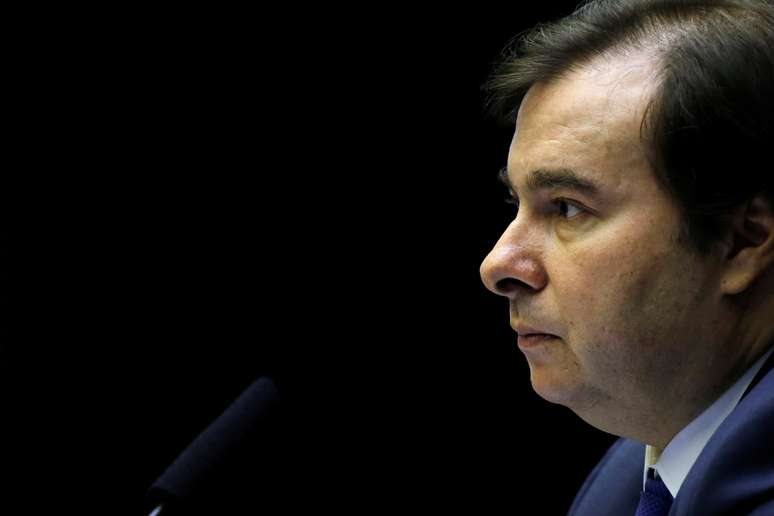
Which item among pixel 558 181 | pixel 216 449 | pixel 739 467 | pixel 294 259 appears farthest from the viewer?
pixel 294 259

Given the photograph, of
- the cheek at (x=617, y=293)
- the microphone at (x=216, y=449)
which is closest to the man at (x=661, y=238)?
the cheek at (x=617, y=293)

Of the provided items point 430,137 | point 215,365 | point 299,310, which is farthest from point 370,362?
point 430,137

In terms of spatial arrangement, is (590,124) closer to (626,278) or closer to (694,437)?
(626,278)

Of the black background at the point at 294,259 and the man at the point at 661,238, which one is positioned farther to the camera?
the black background at the point at 294,259

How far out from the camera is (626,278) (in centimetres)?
96

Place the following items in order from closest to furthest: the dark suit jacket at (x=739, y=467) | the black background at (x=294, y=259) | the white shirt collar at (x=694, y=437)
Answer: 1. the dark suit jacket at (x=739, y=467)
2. the white shirt collar at (x=694, y=437)
3. the black background at (x=294, y=259)

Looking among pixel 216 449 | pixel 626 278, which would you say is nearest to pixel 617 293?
pixel 626 278

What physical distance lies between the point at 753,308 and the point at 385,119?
1.08 m

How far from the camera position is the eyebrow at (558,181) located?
97 centimetres

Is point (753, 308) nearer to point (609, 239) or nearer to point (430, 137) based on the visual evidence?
point (609, 239)

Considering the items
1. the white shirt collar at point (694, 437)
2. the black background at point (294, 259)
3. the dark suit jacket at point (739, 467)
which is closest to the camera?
the dark suit jacket at point (739, 467)

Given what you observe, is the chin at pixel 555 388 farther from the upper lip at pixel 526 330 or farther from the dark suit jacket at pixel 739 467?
the dark suit jacket at pixel 739 467

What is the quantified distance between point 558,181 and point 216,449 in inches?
19.2

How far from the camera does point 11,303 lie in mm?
1890
